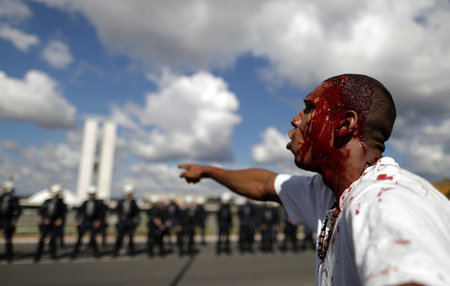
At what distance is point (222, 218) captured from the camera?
39.3 feet

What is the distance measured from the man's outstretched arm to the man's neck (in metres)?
0.66

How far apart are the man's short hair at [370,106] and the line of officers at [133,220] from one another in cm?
987

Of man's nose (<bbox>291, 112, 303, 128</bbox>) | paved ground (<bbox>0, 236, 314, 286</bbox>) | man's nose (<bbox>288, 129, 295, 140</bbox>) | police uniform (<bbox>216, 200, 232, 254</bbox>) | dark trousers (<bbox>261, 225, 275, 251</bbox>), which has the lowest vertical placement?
paved ground (<bbox>0, 236, 314, 286</bbox>)

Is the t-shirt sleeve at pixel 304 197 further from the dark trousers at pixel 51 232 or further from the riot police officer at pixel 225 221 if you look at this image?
the riot police officer at pixel 225 221

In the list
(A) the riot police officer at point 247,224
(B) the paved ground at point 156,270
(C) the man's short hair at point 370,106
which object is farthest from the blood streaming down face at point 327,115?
(A) the riot police officer at point 247,224

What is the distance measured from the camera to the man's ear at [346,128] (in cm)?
91

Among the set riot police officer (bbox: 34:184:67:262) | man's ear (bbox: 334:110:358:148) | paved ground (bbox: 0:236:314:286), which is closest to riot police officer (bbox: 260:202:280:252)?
paved ground (bbox: 0:236:314:286)

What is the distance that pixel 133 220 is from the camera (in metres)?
10.2

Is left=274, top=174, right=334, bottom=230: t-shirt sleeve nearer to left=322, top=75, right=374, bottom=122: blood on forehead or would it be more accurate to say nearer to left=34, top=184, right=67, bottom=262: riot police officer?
left=322, top=75, right=374, bottom=122: blood on forehead

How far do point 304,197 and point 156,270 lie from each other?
25.3 feet

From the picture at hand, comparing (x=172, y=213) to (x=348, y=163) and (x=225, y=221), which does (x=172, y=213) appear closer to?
(x=225, y=221)

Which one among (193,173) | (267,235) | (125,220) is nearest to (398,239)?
(193,173)

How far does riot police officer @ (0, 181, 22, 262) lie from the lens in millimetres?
8086

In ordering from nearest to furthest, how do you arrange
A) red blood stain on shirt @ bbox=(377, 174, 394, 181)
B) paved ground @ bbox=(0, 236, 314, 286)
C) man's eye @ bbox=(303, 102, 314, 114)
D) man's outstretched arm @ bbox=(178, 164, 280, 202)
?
1. red blood stain on shirt @ bbox=(377, 174, 394, 181)
2. man's eye @ bbox=(303, 102, 314, 114)
3. man's outstretched arm @ bbox=(178, 164, 280, 202)
4. paved ground @ bbox=(0, 236, 314, 286)
